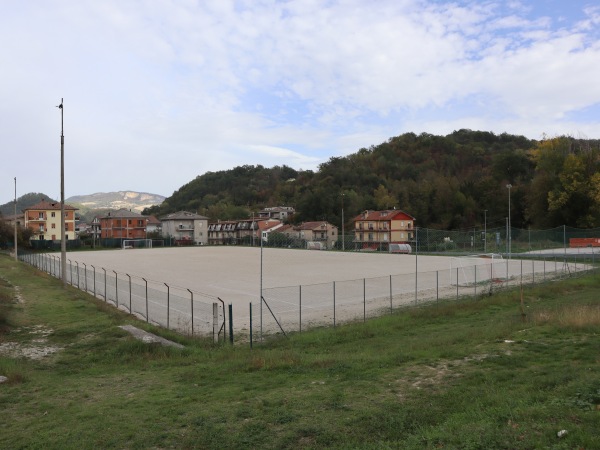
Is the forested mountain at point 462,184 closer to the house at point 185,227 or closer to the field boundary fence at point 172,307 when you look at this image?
the house at point 185,227

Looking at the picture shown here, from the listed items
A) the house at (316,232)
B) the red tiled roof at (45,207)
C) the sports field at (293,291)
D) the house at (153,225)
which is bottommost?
the sports field at (293,291)

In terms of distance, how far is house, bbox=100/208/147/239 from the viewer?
132 m

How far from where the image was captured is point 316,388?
933 centimetres

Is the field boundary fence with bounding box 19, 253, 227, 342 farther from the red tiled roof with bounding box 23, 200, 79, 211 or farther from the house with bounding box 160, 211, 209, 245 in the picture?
the house with bounding box 160, 211, 209, 245

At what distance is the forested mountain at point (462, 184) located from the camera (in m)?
82.0

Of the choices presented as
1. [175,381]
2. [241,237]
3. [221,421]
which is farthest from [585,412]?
[241,237]

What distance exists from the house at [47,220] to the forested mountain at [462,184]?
2338 inches

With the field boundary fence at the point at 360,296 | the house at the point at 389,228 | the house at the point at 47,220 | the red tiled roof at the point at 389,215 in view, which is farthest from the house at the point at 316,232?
the field boundary fence at the point at 360,296

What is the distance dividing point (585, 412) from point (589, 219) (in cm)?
8213

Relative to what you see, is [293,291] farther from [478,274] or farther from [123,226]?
[123,226]

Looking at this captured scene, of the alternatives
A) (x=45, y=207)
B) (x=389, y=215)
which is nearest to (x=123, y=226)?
(x=45, y=207)

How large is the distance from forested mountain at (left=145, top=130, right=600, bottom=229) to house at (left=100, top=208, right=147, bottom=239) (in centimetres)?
4327

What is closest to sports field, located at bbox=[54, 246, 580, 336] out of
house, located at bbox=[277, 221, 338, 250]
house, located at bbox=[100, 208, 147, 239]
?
house, located at bbox=[277, 221, 338, 250]

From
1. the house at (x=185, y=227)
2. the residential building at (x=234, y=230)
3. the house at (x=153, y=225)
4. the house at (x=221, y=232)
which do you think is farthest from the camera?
the house at (x=153, y=225)
